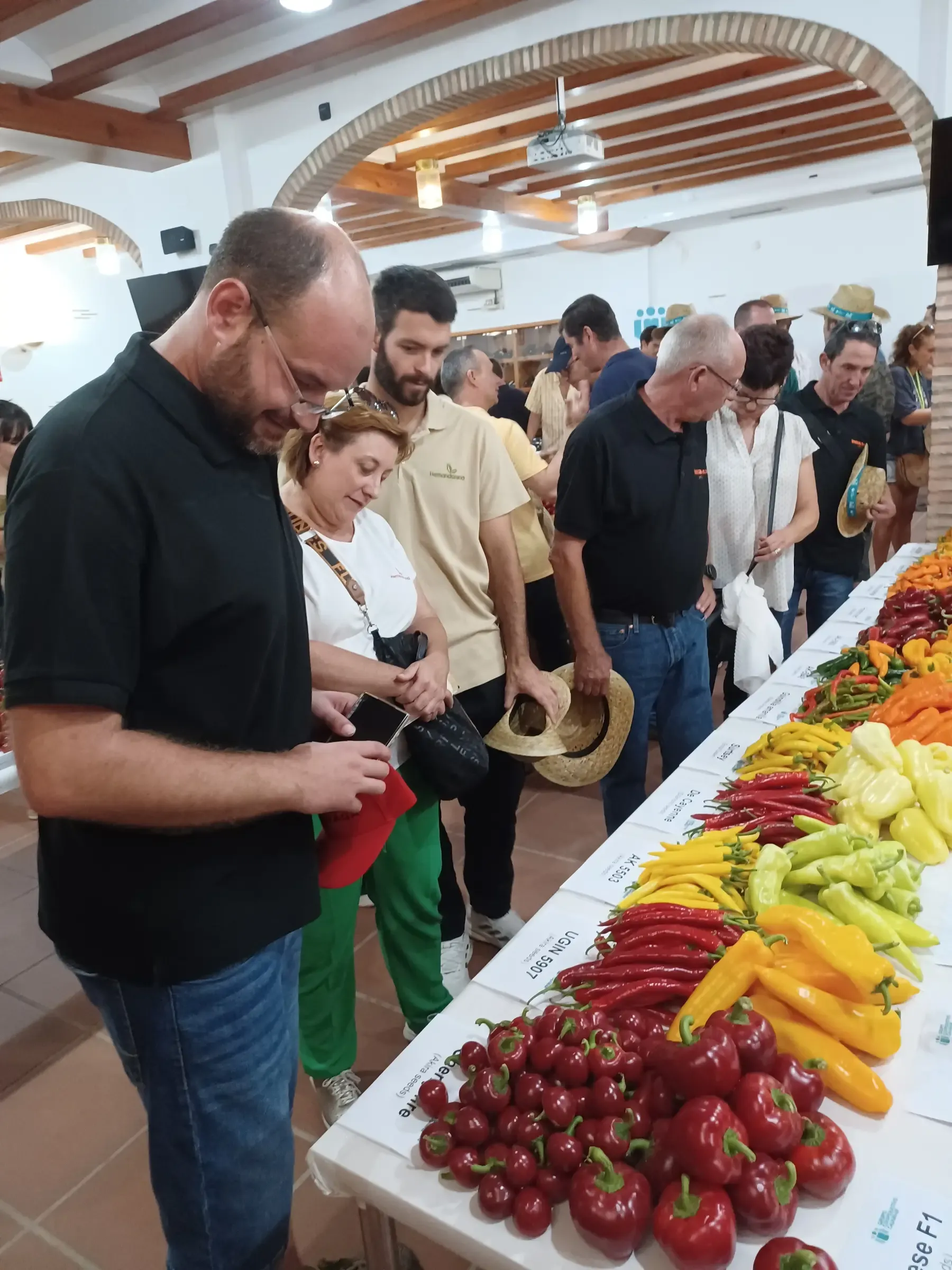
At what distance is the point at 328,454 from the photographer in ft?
5.86

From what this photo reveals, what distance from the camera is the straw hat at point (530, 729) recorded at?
2.40m

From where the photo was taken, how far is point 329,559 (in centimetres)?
178

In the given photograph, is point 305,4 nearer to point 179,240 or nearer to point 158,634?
point 179,240

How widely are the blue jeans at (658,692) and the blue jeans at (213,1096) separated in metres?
1.48

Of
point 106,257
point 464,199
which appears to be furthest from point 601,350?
point 106,257

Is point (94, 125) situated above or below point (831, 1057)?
above

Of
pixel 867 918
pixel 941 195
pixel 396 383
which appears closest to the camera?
pixel 867 918

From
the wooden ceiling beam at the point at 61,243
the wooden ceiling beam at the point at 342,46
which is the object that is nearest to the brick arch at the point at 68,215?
the wooden ceiling beam at the point at 342,46

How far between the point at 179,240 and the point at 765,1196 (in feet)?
20.5

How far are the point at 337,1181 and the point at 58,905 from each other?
1.71 ft

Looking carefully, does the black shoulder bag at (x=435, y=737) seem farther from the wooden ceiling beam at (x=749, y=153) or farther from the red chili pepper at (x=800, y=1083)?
the wooden ceiling beam at (x=749, y=153)

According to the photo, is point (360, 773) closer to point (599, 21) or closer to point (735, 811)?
point (735, 811)

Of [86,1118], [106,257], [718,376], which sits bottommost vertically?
[86,1118]

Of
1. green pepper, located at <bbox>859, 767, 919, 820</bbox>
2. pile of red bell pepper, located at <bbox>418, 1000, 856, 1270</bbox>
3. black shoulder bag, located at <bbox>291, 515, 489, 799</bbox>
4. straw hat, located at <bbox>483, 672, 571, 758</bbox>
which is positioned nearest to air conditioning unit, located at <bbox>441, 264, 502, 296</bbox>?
straw hat, located at <bbox>483, 672, 571, 758</bbox>
